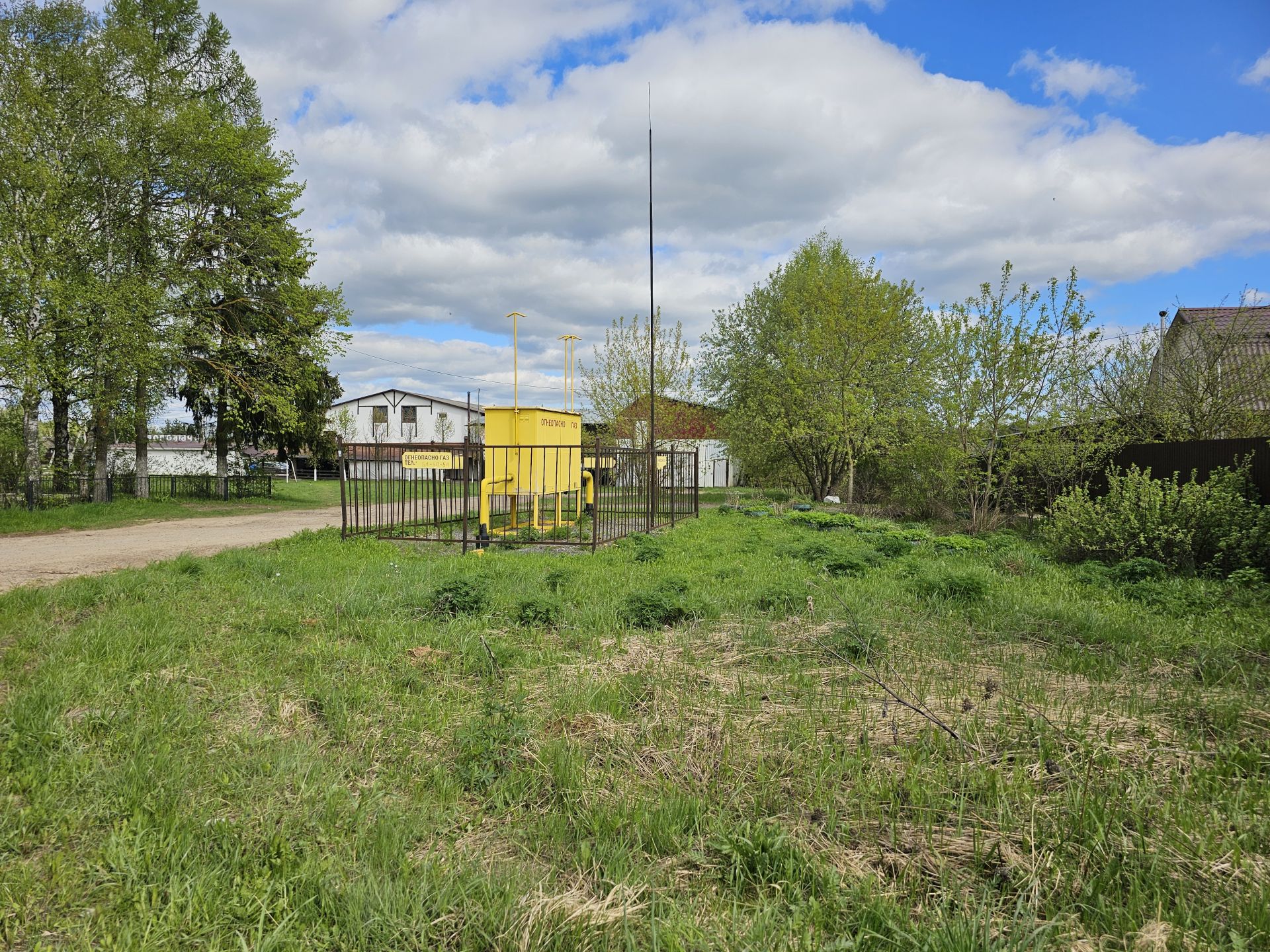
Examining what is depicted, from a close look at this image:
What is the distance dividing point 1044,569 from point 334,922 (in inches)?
344

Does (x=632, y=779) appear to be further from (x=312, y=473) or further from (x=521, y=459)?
(x=312, y=473)

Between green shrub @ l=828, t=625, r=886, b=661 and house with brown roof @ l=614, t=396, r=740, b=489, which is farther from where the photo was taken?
house with brown roof @ l=614, t=396, r=740, b=489

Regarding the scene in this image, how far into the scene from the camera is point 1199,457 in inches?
416

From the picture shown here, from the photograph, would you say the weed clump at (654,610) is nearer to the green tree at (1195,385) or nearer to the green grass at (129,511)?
the green tree at (1195,385)

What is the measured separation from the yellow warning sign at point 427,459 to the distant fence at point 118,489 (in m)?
11.6

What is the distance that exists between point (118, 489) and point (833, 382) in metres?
21.1

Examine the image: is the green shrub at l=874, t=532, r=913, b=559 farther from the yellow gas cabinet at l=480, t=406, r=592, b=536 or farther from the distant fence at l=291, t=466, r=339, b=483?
the distant fence at l=291, t=466, r=339, b=483

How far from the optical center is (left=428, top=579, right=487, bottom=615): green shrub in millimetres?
6213

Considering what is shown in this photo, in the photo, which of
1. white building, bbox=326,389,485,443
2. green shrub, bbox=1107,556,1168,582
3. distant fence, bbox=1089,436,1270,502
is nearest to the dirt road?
green shrub, bbox=1107,556,1168,582

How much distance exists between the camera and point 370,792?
3.09 m

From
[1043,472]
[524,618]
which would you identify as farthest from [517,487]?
[1043,472]

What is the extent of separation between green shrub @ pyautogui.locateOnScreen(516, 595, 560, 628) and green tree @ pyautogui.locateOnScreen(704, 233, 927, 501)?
15.3 metres

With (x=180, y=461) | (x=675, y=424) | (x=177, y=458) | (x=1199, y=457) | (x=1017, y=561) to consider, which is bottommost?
(x=1017, y=561)

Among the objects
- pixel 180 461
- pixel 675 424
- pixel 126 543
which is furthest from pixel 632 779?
pixel 180 461
